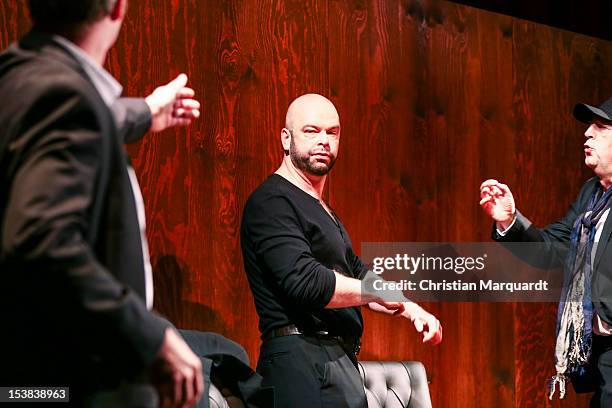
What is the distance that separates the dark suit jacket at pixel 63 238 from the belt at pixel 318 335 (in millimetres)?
1455

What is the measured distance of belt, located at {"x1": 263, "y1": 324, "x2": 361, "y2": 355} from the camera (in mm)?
2727

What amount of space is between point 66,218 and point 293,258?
150 centimetres

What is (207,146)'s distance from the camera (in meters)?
3.25

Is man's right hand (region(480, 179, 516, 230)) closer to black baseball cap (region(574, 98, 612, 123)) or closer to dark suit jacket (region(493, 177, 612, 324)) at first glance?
dark suit jacket (region(493, 177, 612, 324))

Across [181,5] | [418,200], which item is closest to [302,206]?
[181,5]

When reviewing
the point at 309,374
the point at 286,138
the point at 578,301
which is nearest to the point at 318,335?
the point at 309,374

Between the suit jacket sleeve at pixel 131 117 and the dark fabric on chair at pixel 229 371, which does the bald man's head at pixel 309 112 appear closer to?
the dark fabric on chair at pixel 229 371

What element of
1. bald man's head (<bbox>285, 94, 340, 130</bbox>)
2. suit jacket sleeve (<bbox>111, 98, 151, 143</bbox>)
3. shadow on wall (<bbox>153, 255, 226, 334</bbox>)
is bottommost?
shadow on wall (<bbox>153, 255, 226, 334</bbox>)

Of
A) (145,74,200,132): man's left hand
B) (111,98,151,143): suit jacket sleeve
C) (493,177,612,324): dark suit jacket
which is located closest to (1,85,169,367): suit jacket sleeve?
(111,98,151,143): suit jacket sleeve

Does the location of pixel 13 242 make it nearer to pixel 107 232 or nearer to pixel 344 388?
pixel 107 232

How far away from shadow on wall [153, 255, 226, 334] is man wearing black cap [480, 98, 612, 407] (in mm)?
1160

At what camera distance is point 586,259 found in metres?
3.31

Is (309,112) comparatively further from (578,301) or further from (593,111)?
(578,301)

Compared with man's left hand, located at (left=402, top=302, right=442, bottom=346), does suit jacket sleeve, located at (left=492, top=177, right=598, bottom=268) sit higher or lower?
higher
